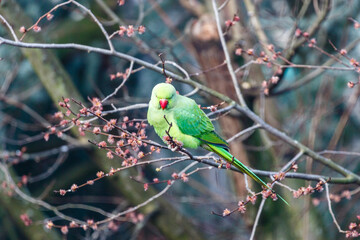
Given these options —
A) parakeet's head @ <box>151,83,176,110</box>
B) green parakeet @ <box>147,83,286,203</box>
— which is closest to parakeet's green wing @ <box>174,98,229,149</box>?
green parakeet @ <box>147,83,286,203</box>

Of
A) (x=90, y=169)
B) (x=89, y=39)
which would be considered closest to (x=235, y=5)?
(x=89, y=39)

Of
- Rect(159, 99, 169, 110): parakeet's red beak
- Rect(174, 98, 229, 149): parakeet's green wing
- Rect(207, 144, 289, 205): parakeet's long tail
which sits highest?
Rect(159, 99, 169, 110): parakeet's red beak

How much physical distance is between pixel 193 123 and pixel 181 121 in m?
0.09

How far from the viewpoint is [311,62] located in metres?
6.60

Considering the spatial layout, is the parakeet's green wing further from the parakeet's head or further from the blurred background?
the blurred background

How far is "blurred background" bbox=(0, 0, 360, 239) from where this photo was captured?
15.7 ft

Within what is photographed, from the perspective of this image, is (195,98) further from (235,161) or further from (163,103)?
(235,161)

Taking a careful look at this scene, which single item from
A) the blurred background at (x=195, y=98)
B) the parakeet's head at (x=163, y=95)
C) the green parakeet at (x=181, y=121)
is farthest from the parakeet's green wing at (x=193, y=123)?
the blurred background at (x=195, y=98)

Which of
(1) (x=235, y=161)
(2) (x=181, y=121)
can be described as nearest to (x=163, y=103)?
(2) (x=181, y=121)

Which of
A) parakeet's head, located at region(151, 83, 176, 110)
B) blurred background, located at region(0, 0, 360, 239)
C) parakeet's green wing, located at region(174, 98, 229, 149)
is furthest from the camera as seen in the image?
blurred background, located at region(0, 0, 360, 239)

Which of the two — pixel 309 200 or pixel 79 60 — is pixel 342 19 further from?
pixel 79 60

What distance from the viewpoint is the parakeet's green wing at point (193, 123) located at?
3148 mm

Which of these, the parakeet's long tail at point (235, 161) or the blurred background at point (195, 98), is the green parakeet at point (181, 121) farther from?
the blurred background at point (195, 98)

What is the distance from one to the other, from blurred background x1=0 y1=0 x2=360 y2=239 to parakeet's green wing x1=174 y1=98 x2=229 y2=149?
0.29m
